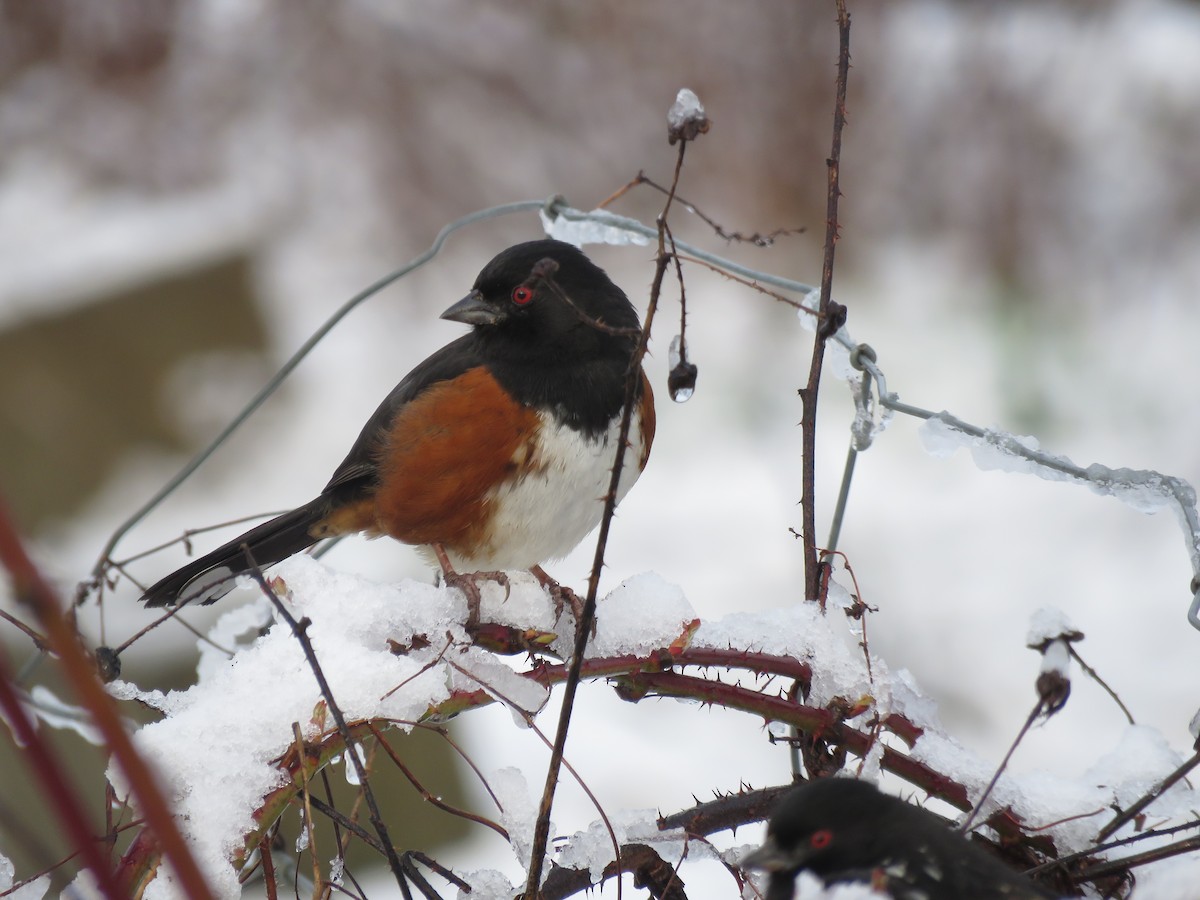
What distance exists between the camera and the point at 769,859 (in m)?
1.04

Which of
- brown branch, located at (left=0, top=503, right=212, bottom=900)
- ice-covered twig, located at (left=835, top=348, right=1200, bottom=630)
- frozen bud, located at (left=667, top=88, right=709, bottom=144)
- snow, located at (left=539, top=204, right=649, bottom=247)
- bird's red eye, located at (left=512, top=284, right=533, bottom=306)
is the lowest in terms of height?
brown branch, located at (left=0, top=503, right=212, bottom=900)

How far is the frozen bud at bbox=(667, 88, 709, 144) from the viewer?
41.8 inches

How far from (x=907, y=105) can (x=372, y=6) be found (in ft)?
9.83

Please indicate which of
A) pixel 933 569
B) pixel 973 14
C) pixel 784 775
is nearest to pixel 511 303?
pixel 784 775

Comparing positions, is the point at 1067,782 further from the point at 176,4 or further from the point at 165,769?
the point at 176,4

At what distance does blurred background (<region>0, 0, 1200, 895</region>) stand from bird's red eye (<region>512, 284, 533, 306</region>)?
8.56 ft

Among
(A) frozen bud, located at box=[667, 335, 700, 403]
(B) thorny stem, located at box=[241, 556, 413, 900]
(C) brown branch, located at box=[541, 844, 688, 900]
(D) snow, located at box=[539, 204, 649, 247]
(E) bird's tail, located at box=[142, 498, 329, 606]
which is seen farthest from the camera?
(E) bird's tail, located at box=[142, 498, 329, 606]

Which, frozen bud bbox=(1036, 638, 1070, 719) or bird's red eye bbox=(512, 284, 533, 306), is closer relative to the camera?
frozen bud bbox=(1036, 638, 1070, 719)

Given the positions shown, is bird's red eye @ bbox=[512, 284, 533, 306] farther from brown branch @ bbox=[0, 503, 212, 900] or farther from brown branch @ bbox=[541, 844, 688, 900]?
brown branch @ bbox=[0, 503, 212, 900]

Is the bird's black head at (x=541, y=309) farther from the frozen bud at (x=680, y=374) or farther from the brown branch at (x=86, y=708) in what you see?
the brown branch at (x=86, y=708)

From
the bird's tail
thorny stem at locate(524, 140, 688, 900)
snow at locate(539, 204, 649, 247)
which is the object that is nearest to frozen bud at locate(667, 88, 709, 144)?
thorny stem at locate(524, 140, 688, 900)

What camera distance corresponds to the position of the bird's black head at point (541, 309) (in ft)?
6.97

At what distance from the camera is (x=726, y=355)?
5996mm

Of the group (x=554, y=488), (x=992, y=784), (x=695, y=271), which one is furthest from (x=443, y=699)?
(x=695, y=271)
